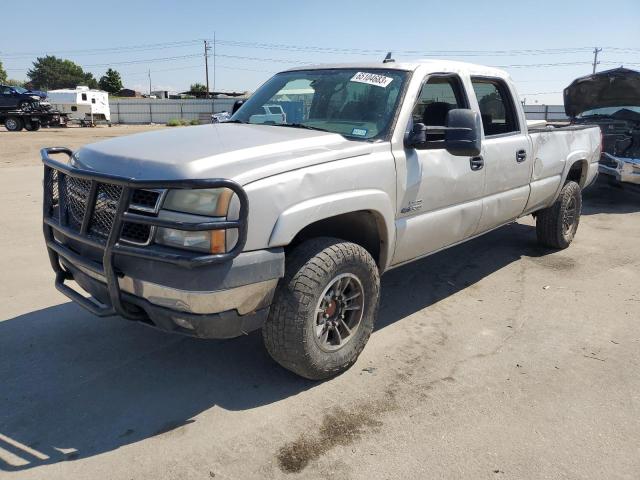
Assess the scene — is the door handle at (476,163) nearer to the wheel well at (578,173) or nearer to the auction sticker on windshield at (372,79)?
the auction sticker on windshield at (372,79)

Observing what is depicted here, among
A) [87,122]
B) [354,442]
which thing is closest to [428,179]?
[354,442]

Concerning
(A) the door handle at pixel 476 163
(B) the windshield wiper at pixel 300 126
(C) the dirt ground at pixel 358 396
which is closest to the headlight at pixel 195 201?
(C) the dirt ground at pixel 358 396

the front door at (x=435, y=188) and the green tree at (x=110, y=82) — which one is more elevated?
the green tree at (x=110, y=82)

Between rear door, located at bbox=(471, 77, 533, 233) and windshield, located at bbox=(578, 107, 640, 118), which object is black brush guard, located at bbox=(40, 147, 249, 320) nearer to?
rear door, located at bbox=(471, 77, 533, 233)

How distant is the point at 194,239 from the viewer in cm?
259

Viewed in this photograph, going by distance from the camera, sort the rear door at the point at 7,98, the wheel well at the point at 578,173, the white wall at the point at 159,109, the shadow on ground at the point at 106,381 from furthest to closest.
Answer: the white wall at the point at 159,109
the rear door at the point at 7,98
the wheel well at the point at 578,173
the shadow on ground at the point at 106,381

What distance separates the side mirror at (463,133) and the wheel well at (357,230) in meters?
0.67

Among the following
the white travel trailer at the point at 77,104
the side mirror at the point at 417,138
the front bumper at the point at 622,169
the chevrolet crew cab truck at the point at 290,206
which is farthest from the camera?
the white travel trailer at the point at 77,104

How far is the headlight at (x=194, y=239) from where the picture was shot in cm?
256

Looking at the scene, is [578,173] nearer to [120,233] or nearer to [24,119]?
[120,233]

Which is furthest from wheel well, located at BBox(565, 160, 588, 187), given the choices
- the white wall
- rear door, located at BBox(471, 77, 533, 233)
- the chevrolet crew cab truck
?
the white wall

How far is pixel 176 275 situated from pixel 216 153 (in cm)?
68

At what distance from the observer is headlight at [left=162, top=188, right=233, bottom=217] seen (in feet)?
8.51

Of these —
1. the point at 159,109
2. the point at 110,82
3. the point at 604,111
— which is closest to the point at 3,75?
the point at 110,82
